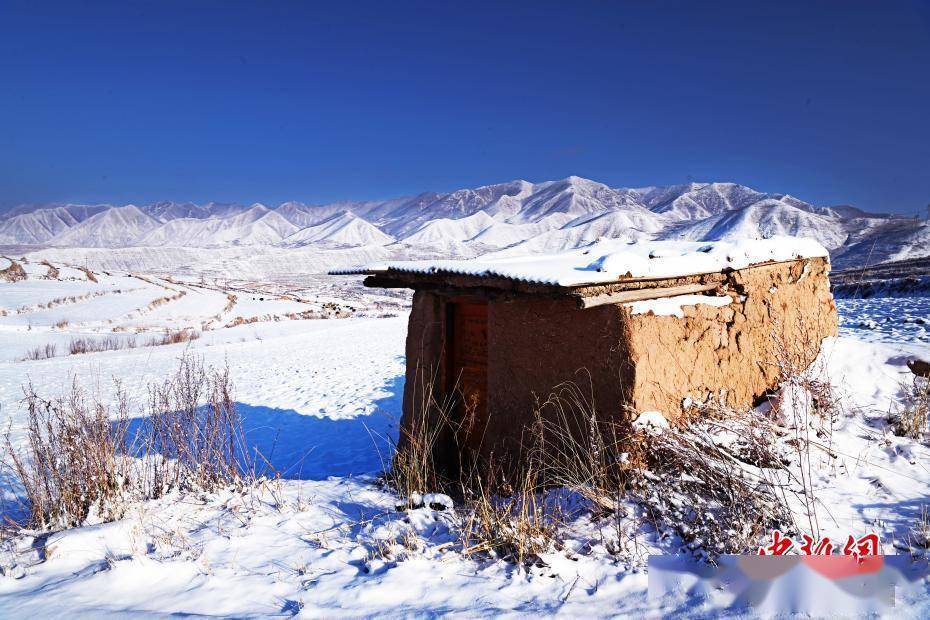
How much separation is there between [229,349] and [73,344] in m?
5.04

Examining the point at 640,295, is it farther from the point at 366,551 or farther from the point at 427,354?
the point at 366,551

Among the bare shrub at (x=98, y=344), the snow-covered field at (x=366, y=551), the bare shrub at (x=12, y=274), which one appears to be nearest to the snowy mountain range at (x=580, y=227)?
the snow-covered field at (x=366, y=551)

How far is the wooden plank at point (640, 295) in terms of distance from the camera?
11.0 ft

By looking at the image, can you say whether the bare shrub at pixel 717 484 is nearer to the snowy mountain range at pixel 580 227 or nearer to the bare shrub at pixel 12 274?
the snowy mountain range at pixel 580 227

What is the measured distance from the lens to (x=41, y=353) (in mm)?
14016

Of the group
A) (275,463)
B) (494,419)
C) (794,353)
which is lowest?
(275,463)

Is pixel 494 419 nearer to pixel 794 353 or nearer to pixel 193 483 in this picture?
pixel 193 483

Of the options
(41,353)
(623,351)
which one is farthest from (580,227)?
(623,351)

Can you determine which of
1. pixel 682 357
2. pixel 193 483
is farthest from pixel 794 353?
pixel 193 483

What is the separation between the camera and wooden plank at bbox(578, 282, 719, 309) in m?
3.34

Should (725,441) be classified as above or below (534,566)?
above

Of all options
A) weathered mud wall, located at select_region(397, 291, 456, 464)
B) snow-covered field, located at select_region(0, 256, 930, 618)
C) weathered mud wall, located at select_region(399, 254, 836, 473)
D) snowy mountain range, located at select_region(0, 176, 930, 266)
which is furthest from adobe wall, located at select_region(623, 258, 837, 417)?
weathered mud wall, located at select_region(397, 291, 456, 464)

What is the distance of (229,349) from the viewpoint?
14.7 metres

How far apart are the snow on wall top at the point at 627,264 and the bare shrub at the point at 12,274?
112ft
